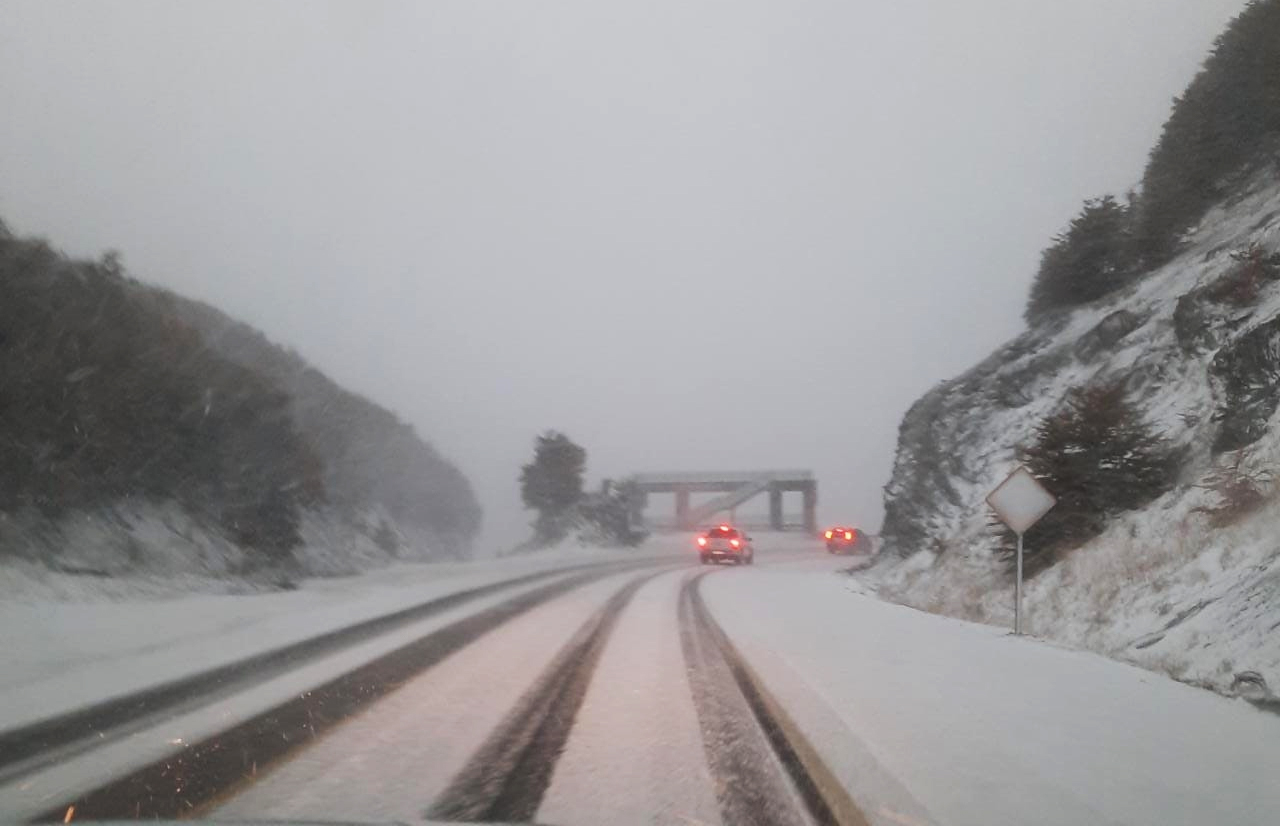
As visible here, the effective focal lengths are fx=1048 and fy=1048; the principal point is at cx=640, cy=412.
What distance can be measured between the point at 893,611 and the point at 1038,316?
17.0 m

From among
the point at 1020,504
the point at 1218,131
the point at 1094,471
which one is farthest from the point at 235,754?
the point at 1218,131

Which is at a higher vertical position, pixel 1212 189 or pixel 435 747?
pixel 1212 189

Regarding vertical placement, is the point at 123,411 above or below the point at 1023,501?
above

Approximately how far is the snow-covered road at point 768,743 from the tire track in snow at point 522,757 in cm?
2

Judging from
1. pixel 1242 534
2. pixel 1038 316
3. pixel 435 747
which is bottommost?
pixel 435 747

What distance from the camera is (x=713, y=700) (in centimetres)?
991

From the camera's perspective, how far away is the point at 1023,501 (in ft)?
49.6

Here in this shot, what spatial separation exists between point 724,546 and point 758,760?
38.1 m

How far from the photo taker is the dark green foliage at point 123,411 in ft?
58.0

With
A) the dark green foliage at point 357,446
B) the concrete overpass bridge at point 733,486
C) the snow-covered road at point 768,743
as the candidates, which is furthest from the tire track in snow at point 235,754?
the concrete overpass bridge at point 733,486

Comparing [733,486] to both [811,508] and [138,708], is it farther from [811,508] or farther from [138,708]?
[138,708]

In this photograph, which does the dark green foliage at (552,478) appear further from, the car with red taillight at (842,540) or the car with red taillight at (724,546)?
the car with red taillight at (724,546)

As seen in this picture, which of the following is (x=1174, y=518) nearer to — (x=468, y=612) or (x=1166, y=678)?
(x=1166, y=678)

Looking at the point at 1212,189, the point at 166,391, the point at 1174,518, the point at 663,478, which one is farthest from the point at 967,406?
the point at 663,478
